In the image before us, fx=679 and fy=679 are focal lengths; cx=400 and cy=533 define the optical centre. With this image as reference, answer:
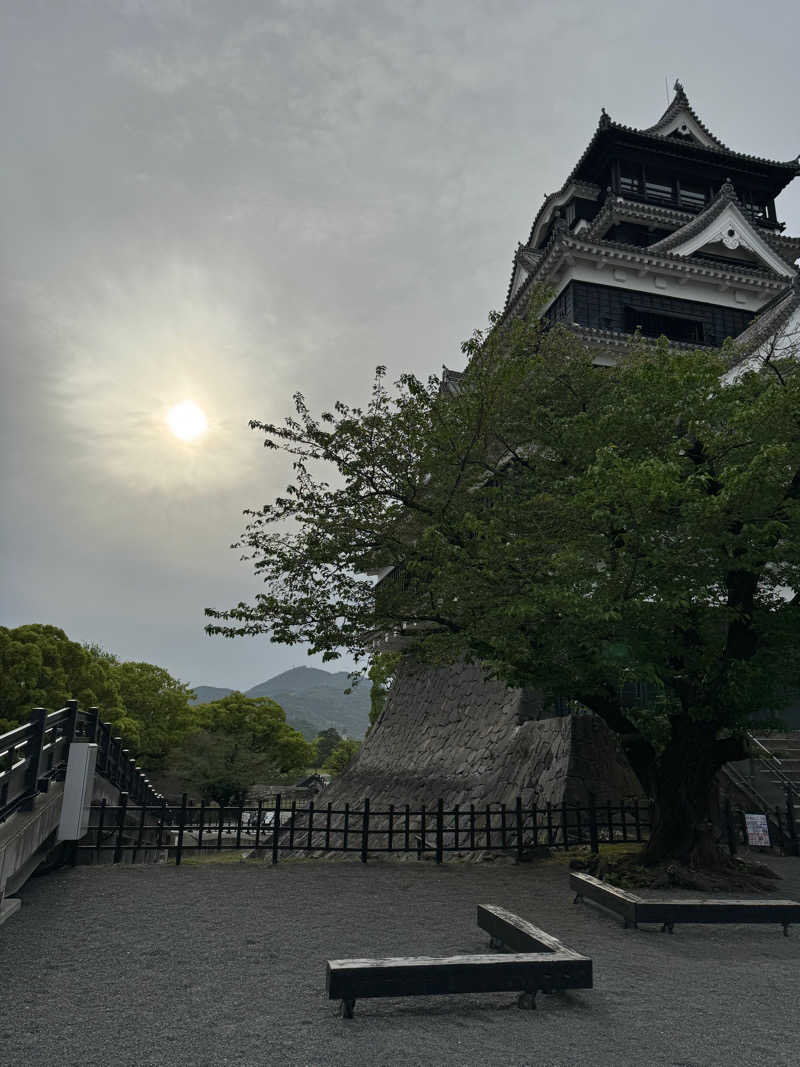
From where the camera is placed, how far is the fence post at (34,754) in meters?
8.73

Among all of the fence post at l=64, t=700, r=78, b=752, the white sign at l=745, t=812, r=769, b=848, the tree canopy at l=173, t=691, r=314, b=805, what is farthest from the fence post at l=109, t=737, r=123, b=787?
the tree canopy at l=173, t=691, r=314, b=805

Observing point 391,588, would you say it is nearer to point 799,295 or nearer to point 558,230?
point 799,295

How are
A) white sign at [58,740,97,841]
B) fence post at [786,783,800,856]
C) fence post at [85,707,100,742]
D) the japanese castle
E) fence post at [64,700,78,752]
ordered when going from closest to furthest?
white sign at [58,740,97,841] < fence post at [64,700,78,752] < fence post at [85,707,100,742] < fence post at [786,783,800,856] < the japanese castle

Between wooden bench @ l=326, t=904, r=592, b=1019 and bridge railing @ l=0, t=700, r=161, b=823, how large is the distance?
189 inches

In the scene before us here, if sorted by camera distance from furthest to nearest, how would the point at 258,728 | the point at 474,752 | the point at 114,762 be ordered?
the point at 258,728, the point at 474,752, the point at 114,762

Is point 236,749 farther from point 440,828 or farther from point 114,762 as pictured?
point 440,828

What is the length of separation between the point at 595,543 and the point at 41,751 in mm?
8436

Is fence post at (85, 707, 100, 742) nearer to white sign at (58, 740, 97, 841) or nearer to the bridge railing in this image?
the bridge railing

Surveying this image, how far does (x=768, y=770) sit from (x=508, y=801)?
6441mm

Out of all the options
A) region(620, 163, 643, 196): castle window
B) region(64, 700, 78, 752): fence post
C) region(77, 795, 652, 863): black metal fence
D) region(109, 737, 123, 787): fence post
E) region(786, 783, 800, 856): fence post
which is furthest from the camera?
region(620, 163, 643, 196): castle window

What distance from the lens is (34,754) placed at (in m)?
8.92

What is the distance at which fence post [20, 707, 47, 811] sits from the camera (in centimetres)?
873

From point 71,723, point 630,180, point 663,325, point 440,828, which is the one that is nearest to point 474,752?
point 440,828

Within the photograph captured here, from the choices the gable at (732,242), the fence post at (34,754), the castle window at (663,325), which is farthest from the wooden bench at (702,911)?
the gable at (732,242)
